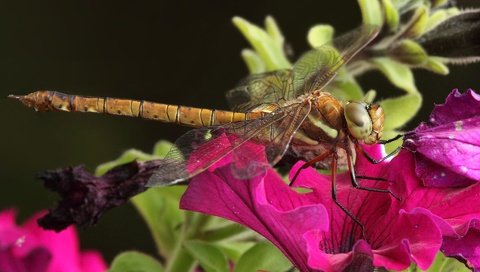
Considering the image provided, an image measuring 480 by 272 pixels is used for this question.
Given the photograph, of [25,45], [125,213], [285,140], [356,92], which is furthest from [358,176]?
[25,45]

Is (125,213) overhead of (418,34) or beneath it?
beneath

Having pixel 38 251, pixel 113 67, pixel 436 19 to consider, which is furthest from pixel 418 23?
pixel 113 67

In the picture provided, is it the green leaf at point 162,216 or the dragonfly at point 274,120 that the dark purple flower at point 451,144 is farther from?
the green leaf at point 162,216

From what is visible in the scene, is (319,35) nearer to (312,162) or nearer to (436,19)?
(436,19)

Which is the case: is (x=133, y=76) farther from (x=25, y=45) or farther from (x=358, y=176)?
(x=358, y=176)

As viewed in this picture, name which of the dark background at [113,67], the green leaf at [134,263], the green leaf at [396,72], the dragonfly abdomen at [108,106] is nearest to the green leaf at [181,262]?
the green leaf at [134,263]

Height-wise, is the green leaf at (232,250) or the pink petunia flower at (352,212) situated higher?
the pink petunia flower at (352,212)
